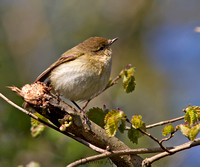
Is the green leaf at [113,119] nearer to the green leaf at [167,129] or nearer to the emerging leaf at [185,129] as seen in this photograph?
the green leaf at [167,129]

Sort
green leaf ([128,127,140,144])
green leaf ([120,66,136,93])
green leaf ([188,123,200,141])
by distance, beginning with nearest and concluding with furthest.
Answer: green leaf ([188,123,200,141]) → green leaf ([128,127,140,144]) → green leaf ([120,66,136,93])

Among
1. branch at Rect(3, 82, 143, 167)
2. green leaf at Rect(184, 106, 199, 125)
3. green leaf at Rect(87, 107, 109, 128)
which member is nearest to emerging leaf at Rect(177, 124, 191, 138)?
green leaf at Rect(184, 106, 199, 125)

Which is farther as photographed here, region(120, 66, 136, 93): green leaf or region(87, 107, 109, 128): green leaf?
region(87, 107, 109, 128): green leaf

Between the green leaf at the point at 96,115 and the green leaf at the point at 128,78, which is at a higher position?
the green leaf at the point at 128,78

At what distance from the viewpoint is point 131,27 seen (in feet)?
25.1

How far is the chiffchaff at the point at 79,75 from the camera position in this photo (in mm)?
3385

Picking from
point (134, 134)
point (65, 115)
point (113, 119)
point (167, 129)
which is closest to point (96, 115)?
point (65, 115)

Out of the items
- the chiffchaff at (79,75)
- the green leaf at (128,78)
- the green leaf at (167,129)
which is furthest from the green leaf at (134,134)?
the chiffchaff at (79,75)

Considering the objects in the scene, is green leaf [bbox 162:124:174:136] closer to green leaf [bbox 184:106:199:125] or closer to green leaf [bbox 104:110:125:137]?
green leaf [bbox 184:106:199:125]

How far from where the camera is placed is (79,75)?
337cm

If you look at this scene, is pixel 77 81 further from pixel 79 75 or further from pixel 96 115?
pixel 96 115

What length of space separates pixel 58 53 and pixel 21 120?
303cm

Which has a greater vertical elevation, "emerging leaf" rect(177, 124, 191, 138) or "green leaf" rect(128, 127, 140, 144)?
"green leaf" rect(128, 127, 140, 144)

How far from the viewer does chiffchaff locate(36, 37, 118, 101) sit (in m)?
3.38
